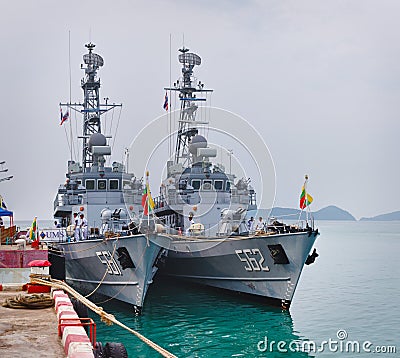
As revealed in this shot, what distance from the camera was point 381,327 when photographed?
21859 mm

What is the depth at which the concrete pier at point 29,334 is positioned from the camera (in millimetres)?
8125

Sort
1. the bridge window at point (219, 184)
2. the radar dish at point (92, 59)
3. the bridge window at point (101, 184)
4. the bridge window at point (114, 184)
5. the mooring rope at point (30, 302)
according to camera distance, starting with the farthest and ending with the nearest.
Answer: the radar dish at point (92, 59)
the bridge window at point (219, 184)
the bridge window at point (114, 184)
the bridge window at point (101, 184)
the mooring rope at point (30, 302)

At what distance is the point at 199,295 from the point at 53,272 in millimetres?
6719

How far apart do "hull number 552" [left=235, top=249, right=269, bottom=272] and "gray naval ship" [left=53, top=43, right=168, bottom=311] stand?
3.47 meters

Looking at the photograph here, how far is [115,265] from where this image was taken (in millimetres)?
22734

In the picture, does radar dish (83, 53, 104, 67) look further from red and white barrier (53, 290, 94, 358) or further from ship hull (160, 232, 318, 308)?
red and white barrier (53, 290, 94, 358)

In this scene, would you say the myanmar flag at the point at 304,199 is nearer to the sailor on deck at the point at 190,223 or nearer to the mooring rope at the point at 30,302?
the sailor on deck at the point at 190,223

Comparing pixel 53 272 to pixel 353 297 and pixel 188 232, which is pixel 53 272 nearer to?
pixel 188 232

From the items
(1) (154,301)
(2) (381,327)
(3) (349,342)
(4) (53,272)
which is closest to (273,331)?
(3) (349,342)

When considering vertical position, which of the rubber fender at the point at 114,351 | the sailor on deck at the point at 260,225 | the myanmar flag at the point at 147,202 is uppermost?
the myanmar flag at the point at 147,202

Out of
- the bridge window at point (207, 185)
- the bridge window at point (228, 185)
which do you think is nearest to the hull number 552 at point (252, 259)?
the bridge window at point (207, 185)

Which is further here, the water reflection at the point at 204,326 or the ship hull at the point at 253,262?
the ship hull at the point at 253,262

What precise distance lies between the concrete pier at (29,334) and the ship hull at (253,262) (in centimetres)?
1251

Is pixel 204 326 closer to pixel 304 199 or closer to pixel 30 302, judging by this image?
pixel 304 199
